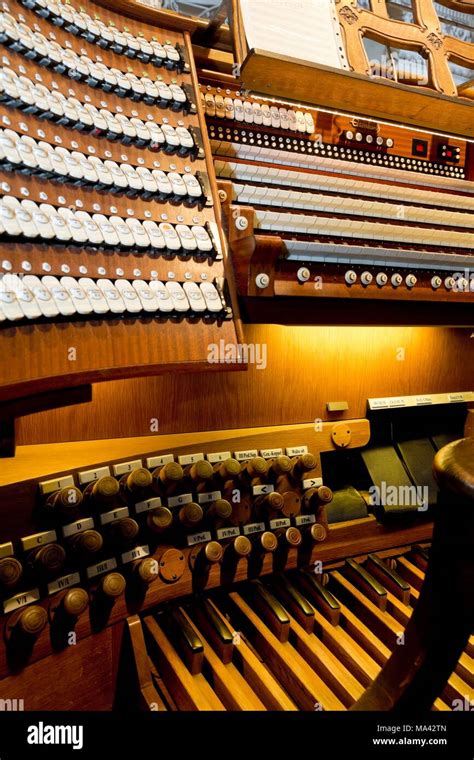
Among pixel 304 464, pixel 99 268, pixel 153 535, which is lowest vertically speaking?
pixel 153 535

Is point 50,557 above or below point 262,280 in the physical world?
below

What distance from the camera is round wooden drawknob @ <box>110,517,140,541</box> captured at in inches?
54.5

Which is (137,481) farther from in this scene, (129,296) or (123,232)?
(123,232)

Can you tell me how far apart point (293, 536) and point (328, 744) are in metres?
0.70

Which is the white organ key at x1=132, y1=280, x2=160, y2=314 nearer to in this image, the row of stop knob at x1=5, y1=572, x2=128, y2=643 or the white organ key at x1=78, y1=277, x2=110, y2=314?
the white organ key at x1=78, y1=277, x2=110, y2=314

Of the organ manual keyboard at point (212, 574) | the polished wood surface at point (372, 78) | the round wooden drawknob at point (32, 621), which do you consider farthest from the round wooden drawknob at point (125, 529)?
the polished wood surface at point (372, 78)

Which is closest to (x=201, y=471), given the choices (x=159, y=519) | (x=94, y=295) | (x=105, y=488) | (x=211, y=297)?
(x=159, y=519)

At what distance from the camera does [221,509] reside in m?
1.56

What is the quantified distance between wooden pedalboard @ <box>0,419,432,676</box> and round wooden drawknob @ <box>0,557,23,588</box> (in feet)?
0.14

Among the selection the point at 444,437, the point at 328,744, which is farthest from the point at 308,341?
the point at 328,744

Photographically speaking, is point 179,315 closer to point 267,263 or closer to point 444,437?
point 267,263

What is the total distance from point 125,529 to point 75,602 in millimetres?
205

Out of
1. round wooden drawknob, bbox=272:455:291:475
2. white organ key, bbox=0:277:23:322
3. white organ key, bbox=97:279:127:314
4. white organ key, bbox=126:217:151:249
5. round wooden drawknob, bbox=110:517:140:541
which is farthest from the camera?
round wooden drawknob, bbox=272:455:291:475

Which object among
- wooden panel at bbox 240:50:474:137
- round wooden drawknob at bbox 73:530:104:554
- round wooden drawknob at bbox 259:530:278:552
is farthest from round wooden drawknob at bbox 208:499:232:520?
wooden panel at bbox 240:50:474:137
